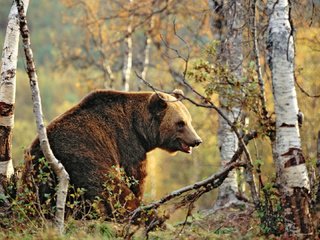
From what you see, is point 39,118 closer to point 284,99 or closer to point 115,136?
point 115,136

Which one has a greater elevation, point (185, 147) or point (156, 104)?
point (156, 104)

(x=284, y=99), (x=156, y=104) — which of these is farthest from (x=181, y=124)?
(x=284, y=99)

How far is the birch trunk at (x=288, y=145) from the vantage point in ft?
26.2

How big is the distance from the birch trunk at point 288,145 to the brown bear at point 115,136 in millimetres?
1957

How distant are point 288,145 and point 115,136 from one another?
3.30 m

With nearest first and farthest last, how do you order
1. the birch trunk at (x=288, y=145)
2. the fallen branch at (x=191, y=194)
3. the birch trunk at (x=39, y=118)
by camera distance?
1. the birch trunk at (x=288, y=145)
2. the birch trunk at (x=39, y=118)
3. the fallen branch at (x=191, y=194)

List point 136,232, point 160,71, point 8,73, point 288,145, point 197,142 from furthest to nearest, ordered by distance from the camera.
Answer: point 160,71 < point 197,142 < point 8,73 < point 136,232 < point 288,145

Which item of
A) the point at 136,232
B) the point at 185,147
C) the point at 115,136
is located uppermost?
the point at 115,136

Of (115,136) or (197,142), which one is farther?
(197,142)

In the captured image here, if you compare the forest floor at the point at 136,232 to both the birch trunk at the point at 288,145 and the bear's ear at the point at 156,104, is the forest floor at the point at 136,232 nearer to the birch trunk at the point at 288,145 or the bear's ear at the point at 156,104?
the birch trunk at the point at 288,145

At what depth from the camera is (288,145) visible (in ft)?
26.3

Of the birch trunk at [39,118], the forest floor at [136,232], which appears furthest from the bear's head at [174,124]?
the birch trunk at [39,118]

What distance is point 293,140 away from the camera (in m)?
8.01

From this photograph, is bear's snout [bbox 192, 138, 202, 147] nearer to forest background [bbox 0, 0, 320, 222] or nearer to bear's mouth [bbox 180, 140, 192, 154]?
bear's mouth [bbox 180, 140, 192, 154]
